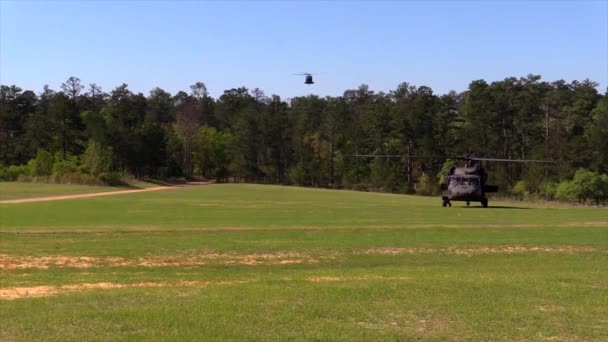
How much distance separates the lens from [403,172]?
12650 centimetres

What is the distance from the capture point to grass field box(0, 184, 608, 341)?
863 cm

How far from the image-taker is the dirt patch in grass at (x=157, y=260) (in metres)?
17.5

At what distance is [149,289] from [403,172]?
11632 cm

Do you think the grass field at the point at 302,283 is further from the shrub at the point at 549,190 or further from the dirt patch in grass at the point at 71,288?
the shrub at the point at 549,190

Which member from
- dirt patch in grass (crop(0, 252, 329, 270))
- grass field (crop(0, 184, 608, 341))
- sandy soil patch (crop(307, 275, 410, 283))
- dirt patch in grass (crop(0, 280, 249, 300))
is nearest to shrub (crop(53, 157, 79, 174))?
grass field (crop(0, 184, 608, 341))

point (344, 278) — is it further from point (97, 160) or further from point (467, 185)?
point (97, 160)

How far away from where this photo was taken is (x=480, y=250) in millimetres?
21969

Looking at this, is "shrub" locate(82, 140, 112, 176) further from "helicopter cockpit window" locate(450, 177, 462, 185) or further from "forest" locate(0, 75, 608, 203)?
"helicopter cockpit window" locate(450, 177, 462, 185)

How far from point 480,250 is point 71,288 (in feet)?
46.3

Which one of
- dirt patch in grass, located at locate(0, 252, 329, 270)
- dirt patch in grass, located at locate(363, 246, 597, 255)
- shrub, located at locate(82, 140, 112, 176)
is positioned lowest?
dirt patch in grass, located at locate(0, 252, 329, 270)

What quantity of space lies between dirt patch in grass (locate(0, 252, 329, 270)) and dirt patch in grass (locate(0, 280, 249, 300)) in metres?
4.11

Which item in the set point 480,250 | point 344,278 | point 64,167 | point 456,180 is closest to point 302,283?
point 344,278

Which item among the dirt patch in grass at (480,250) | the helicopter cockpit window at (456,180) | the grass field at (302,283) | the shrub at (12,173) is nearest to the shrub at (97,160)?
the shrub at (12,173)

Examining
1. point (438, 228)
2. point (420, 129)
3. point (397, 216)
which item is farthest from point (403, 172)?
point (438, 228)
